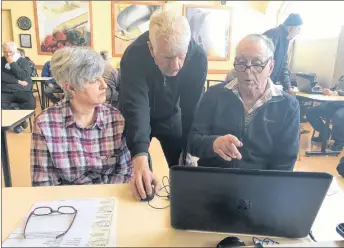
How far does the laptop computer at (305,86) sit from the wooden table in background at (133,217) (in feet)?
1.31

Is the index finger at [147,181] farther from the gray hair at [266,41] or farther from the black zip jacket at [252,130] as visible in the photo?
the gray hair at [266,41]

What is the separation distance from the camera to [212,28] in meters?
1.58

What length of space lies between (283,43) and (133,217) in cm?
86

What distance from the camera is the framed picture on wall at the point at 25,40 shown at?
2376mm

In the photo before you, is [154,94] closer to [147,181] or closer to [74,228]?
[147,181]

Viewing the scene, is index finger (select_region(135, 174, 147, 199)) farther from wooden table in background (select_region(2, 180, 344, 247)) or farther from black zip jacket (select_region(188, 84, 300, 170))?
black zip jacket (select_region(188, 84, 300, 170))

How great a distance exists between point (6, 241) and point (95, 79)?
65cm

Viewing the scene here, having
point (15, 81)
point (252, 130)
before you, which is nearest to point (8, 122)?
point (15, 81)

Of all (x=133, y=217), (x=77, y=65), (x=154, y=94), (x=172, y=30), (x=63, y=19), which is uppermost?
(x=63, y=19)

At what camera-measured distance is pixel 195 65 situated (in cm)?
128

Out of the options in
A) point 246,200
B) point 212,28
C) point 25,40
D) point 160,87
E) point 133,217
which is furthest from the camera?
point 25,40

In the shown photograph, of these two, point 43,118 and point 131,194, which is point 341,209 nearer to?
point 131,194

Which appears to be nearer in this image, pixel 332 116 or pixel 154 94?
pixel 332 116

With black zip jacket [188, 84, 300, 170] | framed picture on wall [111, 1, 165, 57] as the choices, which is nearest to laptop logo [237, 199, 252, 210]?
black zip jacket [188, 84, 300, 170]
